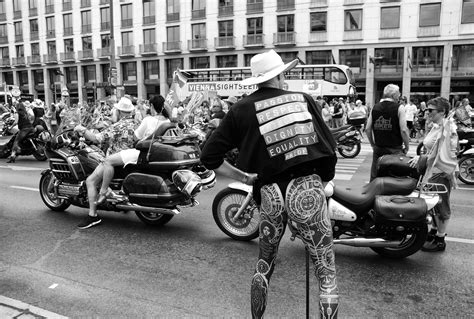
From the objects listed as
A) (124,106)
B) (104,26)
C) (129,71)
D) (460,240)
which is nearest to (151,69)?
(129,71)

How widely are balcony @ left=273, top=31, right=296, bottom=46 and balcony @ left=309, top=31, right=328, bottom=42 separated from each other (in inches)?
66.1

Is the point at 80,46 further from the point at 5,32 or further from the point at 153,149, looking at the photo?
the point at 153,149

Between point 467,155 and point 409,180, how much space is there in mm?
5227

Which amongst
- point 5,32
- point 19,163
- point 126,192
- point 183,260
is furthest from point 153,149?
point 5,32

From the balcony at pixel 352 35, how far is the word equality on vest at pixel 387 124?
35.0m

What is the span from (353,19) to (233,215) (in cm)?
3763

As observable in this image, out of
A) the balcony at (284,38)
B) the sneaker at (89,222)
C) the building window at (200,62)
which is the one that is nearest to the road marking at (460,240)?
the sneaker at (89,222)

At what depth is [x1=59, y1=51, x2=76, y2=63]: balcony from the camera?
52.8m

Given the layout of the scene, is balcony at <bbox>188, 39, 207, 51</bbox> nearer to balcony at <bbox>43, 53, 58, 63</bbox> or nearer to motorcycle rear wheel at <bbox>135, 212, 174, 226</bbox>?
balcony at <bbox>43, 53, 58, 63</bbox>

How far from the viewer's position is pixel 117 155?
208 inches

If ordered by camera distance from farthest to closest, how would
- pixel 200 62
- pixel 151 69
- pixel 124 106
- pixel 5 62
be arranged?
pixel 5 62
pixel 151 69
pixel 200 62
pixel 124 106

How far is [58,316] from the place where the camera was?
315cm

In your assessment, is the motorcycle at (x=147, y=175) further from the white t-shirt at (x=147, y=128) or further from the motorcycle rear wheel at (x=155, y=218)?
the white t-shirt at (x=147, y=128)

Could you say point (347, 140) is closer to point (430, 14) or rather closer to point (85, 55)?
point (430, 14)
